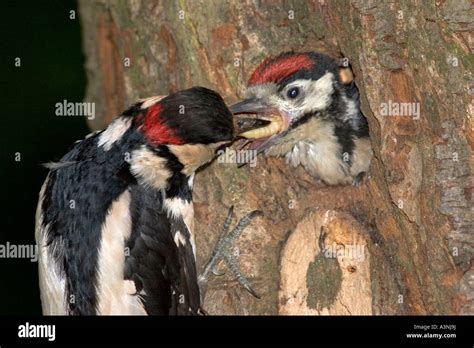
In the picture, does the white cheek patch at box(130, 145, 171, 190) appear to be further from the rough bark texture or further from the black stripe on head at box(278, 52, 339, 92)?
the black stripe on head at box(278, 52, 339, 92)

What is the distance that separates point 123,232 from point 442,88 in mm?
1359

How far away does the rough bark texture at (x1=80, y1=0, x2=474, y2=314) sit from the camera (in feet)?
11.3

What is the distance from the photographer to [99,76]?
200 inches

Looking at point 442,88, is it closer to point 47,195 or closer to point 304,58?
point 304,58

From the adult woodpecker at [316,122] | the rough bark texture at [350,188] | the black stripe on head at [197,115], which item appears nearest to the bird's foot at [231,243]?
the rough bark texture at [350,188]

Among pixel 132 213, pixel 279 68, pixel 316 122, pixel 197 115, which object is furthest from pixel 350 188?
pixel 132 213

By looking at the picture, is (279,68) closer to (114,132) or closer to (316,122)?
(316,122)

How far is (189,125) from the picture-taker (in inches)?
148

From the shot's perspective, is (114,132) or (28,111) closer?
(114,132)

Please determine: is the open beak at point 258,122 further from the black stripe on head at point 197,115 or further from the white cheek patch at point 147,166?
the white cheek patch at point 147,166

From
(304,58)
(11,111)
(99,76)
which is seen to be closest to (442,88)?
(304,58)

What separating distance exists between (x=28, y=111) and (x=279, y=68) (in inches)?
68.7

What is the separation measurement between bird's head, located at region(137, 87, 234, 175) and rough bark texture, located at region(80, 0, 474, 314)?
10.6 inches

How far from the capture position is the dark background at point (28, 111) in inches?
199
